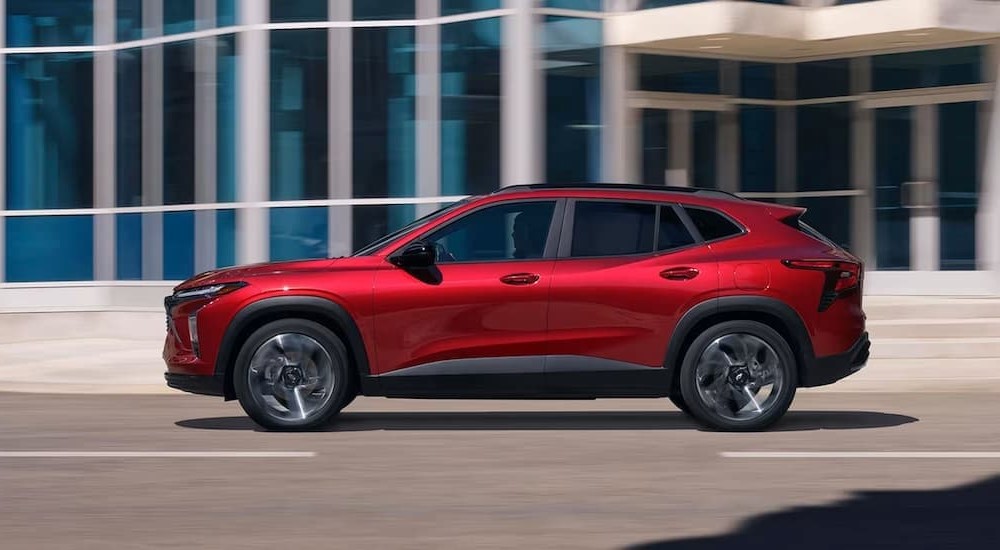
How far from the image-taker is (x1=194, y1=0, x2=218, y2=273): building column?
2061 cm

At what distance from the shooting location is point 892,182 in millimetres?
20969

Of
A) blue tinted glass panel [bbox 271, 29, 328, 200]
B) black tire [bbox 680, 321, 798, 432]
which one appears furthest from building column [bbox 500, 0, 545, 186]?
black tire [bbox 680, 321, 798, 432]

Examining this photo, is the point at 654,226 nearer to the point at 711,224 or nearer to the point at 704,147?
the point at 711,224

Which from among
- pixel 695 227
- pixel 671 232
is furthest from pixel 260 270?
pixel 695 227

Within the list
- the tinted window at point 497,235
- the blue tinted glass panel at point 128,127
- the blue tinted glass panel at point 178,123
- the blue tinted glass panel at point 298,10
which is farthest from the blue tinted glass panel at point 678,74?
the tinted window at point 497,235

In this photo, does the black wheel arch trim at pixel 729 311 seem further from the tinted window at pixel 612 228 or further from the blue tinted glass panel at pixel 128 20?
the blue tinted glass panel at pixel 128 20

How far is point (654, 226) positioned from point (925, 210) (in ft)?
34.7

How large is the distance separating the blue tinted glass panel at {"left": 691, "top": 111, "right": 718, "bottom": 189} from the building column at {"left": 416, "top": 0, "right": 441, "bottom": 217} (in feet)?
11.2

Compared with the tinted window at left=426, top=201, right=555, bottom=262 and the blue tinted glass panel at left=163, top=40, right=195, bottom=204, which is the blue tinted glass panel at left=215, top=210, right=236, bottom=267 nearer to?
the blue tinted glass panel at left=163, top=40, right=195, bottom=204

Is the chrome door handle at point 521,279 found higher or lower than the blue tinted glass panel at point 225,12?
lower

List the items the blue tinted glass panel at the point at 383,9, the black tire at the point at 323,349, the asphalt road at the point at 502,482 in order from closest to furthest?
the asphalt road at the point at 502,482 < the black tire at the point at 323,349 < the blue tinted glass panel at the point at 383,9

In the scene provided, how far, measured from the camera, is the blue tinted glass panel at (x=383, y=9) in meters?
19.6

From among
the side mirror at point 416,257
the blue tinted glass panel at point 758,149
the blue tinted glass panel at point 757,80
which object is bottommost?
the side mirror at point 416,257

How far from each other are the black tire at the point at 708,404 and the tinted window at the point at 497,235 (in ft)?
3.81
